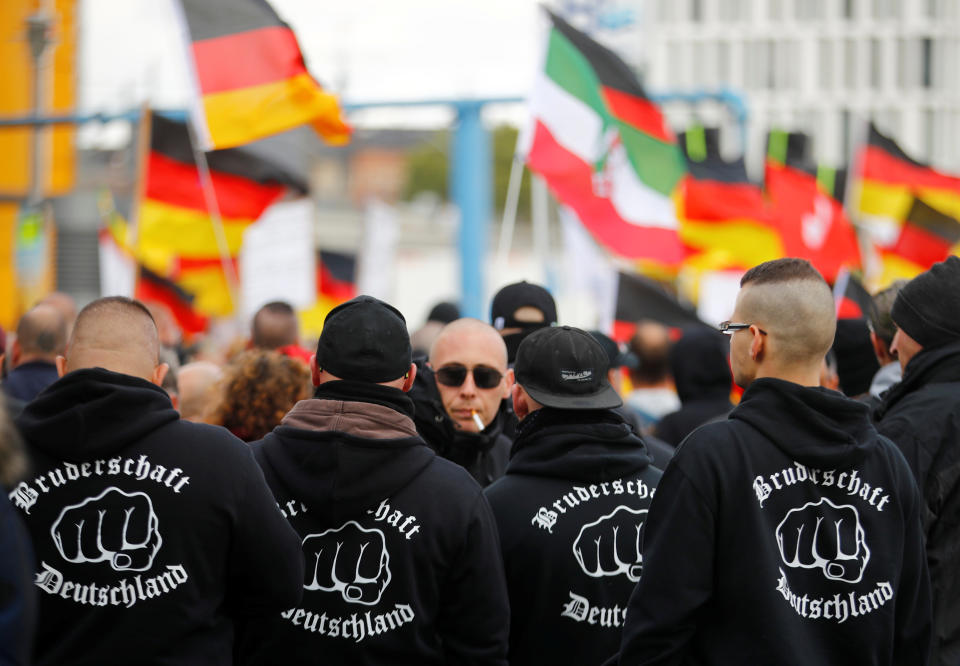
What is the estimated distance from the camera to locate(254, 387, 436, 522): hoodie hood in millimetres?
3602

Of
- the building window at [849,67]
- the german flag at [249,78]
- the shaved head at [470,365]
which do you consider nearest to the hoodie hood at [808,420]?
the shaved head at [470,365]

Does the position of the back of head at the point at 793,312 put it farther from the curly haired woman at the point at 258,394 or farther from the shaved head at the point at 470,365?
the curly haired woman at the point at 258,394

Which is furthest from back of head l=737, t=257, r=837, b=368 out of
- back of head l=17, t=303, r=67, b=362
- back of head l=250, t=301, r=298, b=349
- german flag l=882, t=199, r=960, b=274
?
german flag l=882, t=199, r=960, b=274

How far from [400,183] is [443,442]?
101 m

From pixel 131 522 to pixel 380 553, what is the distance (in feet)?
2.35

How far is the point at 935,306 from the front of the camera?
4609 mm

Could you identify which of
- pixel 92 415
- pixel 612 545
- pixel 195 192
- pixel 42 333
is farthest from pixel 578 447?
pixel 195 192

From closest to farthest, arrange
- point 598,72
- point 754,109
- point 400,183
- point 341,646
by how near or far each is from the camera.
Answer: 1. point 341,646
2. point 598,72
3. point 754,109
4. point 400,183

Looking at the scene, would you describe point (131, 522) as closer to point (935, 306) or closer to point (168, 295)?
point (935, 306)

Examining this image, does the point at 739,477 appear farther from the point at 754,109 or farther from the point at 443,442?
the point at 754,109

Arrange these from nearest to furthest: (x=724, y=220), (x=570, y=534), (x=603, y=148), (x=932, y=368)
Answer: (x=570, y=534), (x=932, y=368), (x=603, y=148), (x=724, y=220)

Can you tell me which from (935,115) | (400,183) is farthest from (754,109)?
(400,183)

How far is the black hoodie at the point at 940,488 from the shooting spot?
4.28 m

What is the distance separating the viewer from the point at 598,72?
1074 centimetres
